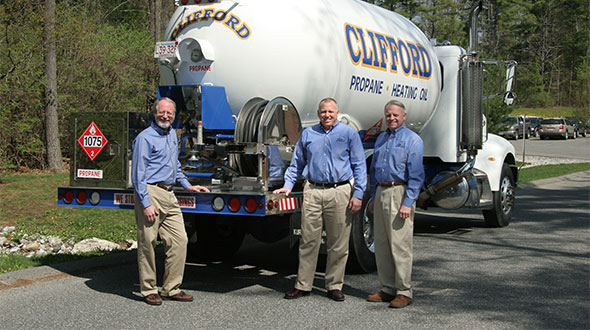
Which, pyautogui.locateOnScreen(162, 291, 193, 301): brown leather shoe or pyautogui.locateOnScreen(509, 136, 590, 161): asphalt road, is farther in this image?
pyautogui.locateOnScreen(509, 136, 590, 161): asphalt road

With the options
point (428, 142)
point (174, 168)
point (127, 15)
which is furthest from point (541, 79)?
point (174, 168)

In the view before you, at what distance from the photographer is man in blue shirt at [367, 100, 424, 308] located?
638 cm

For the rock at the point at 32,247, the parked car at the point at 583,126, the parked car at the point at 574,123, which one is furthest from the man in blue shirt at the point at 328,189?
the parked car at the point at 583,126

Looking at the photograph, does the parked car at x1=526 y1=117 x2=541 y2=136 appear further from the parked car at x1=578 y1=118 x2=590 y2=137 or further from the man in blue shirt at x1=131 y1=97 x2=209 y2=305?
the man in blue shirt at x1=131 y1=97 x2=209 y2=305

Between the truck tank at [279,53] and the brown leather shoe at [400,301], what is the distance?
2.19 meters

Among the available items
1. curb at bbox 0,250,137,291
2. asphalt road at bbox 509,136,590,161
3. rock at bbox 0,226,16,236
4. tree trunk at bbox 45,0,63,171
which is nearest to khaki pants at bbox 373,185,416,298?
curb at bbox 0,250,137,291

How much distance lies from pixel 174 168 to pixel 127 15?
35296 mm

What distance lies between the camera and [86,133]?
23.2 ft

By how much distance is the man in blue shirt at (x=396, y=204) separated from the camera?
6.38 meters

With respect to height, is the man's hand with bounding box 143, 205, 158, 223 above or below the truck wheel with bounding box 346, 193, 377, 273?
above

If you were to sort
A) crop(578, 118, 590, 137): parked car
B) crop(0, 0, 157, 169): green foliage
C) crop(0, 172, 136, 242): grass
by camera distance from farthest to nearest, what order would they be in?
1. crop(578, 118, 590, 137): parked car
2. crop(0, 0, 157, 169): green foliage
3. crop(0, 172, 136, 242): grass

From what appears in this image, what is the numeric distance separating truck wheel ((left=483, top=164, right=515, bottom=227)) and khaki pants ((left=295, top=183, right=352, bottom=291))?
5.44m

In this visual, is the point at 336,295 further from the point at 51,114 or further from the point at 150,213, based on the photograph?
the point at 51,114

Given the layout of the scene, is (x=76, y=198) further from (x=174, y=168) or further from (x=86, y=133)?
(x=174, y=168)
